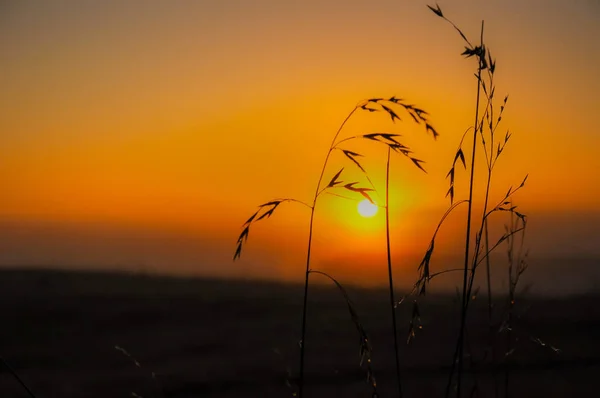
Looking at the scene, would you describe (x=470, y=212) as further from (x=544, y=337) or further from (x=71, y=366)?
(x=544, y=337)

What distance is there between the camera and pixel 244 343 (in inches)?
274

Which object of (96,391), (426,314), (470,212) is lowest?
(96,391)

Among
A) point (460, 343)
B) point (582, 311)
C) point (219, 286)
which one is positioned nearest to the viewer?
point (460, 343)

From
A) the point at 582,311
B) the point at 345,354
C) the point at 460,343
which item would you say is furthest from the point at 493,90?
the point at 582,311

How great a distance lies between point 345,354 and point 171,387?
1.73 meters

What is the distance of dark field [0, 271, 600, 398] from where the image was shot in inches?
211

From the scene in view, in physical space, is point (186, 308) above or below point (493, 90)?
below

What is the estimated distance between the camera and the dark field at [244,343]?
17.6 feet

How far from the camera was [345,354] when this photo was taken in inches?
251

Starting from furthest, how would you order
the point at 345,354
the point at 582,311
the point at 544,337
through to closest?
the point at 582,311 < the point at 544,337 < the point at 345,354

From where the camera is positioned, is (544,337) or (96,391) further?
(544,337)

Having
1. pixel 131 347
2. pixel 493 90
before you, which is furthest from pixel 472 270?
pixel 131 347

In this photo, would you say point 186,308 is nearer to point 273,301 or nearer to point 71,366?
point 273,301

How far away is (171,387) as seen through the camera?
5332mm
